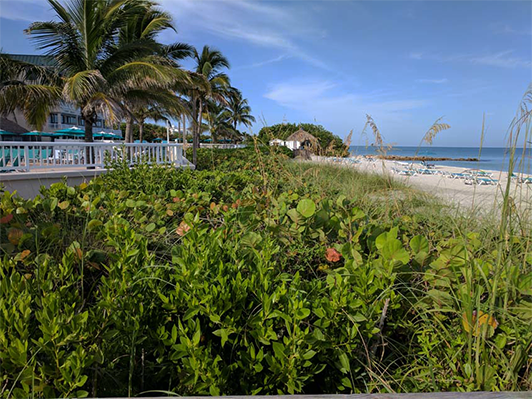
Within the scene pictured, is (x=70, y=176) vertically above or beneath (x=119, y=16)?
beneath

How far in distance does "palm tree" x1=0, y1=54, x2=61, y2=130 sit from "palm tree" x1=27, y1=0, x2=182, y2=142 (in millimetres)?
670

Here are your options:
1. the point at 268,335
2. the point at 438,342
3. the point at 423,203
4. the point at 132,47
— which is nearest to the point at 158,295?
the point at 268,335

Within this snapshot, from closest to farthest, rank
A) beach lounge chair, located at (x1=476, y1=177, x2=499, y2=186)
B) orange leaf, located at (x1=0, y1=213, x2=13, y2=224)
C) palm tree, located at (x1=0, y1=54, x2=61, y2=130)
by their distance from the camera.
Result: 1. orange leaf, located at (x1=0, y1=213, x2=13, y2=224)
2. beach lounge chair, located at (x1=476, y1=177, x2=499, y2=186)
3. palm tree, located at (x1=0, y1=54, x2=61, y2=130)

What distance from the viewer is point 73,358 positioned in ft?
3.77

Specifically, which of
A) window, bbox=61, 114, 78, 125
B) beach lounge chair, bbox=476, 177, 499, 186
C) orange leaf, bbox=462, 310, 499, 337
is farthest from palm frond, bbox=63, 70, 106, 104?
window, bbox=61, 114, 78, 125

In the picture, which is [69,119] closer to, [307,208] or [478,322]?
[307,208]

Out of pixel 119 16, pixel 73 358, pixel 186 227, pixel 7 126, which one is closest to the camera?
pixel 73 358

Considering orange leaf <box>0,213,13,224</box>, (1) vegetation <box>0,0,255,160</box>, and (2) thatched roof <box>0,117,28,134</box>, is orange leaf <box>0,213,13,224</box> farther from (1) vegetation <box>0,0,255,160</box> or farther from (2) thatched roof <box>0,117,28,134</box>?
(2) thatched roof <box>0,117,28,134</box>

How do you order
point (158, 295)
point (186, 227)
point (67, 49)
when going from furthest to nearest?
point (67, 49) < point (186, 227) < point (158, 295)

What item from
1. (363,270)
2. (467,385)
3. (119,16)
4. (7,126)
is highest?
(119,16)

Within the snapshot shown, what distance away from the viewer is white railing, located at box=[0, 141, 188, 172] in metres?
8.98

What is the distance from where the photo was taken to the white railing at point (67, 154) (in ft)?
29.5

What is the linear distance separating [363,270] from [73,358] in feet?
3.67

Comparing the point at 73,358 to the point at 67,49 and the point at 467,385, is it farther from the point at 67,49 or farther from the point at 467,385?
the point at 67,49
